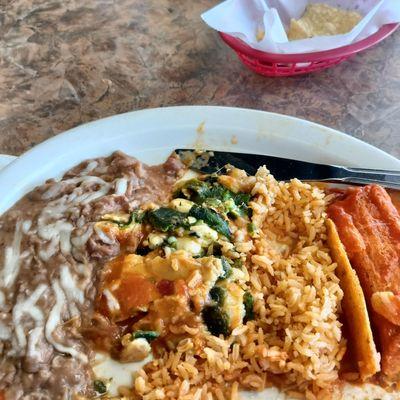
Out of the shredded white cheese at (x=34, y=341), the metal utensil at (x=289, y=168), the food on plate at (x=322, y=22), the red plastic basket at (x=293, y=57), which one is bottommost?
the shredded white cheese at (x=34, y=341)

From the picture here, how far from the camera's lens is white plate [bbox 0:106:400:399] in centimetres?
247

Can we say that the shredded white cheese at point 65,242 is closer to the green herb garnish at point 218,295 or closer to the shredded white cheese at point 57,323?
the shredded white cheese at point 57,323

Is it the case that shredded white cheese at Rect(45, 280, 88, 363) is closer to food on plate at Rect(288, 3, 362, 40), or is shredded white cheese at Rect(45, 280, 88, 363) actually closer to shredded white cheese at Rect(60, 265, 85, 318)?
shredded white cheese at Rect(60, 265, 85, 318)

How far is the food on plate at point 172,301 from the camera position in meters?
1.97

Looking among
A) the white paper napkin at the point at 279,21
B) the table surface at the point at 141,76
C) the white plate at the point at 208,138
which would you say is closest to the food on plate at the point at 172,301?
the white plate at the point at 208,138

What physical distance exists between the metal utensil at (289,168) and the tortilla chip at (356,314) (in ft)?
1.02

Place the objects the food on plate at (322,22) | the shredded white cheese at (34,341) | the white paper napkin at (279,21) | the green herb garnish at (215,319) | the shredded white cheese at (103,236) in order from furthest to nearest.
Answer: the food on plate at (322,22)
the white paper napkin at (279,21)
the shredded white cheese at (103,236)
the green herb garnish at (215,319)
the shredded white cheese at (34,341)

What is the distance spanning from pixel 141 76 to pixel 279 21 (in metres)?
0.80

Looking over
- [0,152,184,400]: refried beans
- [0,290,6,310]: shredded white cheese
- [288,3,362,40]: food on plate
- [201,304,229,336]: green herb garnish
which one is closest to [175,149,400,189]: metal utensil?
[0,152,184,400]: refried beans

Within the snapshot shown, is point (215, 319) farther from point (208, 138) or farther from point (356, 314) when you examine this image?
point (208, 138)

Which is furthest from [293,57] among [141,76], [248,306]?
[248,306]

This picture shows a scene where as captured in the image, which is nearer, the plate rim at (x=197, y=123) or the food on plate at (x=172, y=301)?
the food on plate at (x=172, y=301)

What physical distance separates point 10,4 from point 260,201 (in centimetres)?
217

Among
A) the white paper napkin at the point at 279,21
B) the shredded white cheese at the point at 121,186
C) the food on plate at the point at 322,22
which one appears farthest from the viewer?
the food on plate at the point at 322,22
